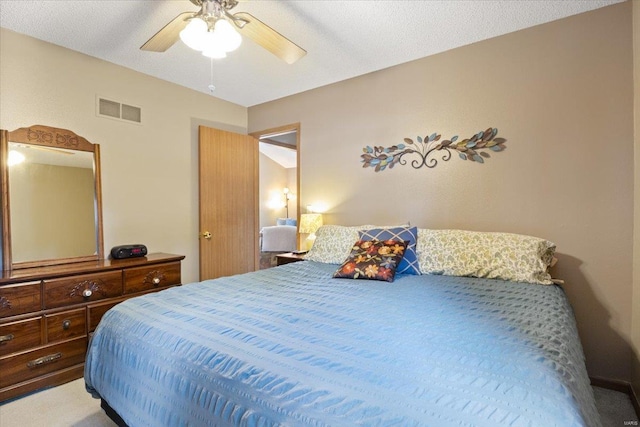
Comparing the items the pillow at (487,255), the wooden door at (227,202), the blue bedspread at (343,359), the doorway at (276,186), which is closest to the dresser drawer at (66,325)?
the blue bedspread at (343,359)

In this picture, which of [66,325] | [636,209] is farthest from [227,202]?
[636,209]

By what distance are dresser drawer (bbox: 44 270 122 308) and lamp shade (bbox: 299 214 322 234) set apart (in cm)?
172

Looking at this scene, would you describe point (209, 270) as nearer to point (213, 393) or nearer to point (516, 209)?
point (213, 393)

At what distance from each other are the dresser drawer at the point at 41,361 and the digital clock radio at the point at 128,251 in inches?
28.4

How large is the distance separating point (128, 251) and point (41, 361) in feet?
3.25

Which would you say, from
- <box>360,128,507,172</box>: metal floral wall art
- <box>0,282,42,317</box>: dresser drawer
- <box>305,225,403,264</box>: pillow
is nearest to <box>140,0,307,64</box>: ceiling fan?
<box>360,128,507,172</box>: metal floral wall art

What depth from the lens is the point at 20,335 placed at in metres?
2.09

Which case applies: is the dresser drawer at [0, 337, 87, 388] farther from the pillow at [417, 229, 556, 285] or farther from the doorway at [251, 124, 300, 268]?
the doorway at [251, 124, 300, 268]

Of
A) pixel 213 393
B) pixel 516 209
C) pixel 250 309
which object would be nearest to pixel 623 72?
pixel 516 209

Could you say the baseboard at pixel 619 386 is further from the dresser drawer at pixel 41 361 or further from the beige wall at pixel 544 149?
the dresser drawer at pixel 41 361

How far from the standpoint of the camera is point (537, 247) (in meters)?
2.06

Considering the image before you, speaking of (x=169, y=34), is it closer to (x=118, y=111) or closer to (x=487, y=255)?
(x=118, y=111)

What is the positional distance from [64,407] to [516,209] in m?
3.42

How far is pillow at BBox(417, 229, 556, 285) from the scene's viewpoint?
2.01 metres
